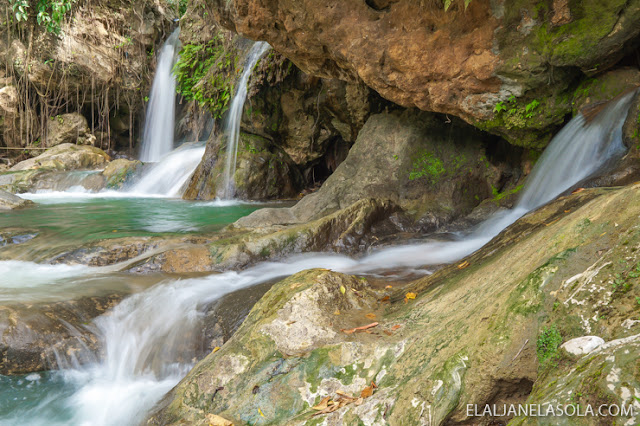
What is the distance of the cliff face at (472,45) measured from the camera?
16.9 feet

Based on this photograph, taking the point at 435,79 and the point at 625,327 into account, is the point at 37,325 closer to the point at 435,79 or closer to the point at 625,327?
the point at 625,327

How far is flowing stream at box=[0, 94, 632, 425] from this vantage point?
3299 mm

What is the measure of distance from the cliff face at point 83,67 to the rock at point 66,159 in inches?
60.6

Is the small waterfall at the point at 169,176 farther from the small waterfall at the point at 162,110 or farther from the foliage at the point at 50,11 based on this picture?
the foliage at the point at 50,11

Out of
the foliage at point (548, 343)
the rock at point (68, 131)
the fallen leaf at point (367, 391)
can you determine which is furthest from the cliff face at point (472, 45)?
the rock at point (68, 131)

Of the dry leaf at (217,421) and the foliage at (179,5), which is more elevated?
the foliage at (179,5)

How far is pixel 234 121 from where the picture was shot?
11.2 metres

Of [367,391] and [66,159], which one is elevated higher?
[66,159]

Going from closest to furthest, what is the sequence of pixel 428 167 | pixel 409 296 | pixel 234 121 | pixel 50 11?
pixel 409 296 < pixel 428 167 < pixel 234 121 < pixel 50 11

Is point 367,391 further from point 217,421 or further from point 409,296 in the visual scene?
point 409,296

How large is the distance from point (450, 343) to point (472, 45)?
4892mm

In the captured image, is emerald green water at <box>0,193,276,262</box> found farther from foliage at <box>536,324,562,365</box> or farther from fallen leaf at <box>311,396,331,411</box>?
foliage at <box>536,324,562,365</box>

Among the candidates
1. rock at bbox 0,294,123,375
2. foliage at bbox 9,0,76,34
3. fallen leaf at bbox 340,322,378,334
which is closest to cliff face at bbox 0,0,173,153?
foliage at bbox 9,0,76,34

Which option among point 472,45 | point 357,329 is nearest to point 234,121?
point 472,45
